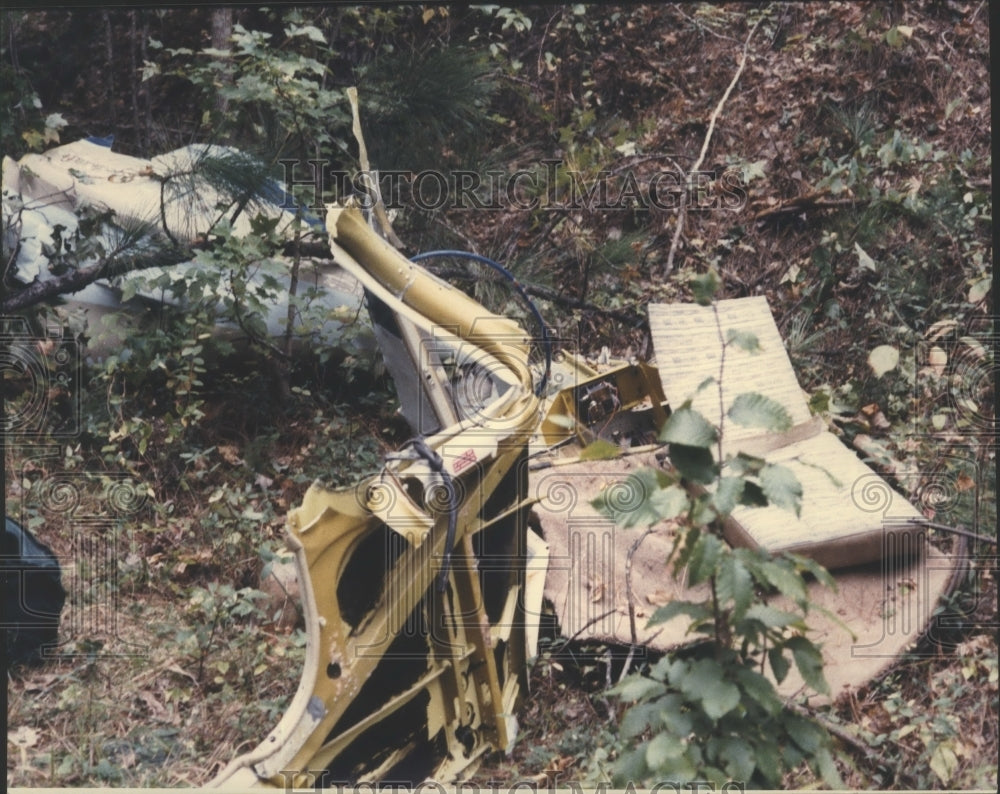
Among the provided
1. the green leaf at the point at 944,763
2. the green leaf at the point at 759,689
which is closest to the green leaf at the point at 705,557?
the green leaf at the point at 759,689

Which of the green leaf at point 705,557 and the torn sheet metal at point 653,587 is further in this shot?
the torn sheet metal at point 653,587

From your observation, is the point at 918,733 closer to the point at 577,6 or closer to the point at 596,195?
the point at 596,195

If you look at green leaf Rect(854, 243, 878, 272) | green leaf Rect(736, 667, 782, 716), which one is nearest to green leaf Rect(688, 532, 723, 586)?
green leaf Rect(736, 667, 782, 716)

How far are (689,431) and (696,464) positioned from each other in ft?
0.26

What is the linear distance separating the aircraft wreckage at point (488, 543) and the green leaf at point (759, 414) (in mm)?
335

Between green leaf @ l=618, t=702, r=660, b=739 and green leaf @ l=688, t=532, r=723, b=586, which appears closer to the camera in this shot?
green leaf @ l=688, t=532, r=723, b=586

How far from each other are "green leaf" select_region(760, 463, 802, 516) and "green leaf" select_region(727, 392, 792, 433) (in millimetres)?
95

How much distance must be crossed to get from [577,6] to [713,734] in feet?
6.81

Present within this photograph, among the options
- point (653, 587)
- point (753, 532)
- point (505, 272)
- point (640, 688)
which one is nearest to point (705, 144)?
point (505, 272)

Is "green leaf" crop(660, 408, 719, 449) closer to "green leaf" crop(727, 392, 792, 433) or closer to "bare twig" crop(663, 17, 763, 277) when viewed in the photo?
"green leaf" crop(727, 392, 792, 433)

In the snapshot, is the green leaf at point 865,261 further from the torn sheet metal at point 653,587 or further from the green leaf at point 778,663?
the green leaf at point 778,663

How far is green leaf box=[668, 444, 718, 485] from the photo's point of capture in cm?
248

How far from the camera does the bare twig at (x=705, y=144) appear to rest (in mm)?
3457

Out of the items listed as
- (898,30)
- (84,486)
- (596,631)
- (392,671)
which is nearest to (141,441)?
(84,486)
